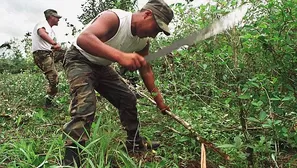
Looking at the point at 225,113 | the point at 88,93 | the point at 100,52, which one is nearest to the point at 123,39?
the point at 100,52

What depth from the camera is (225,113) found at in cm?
369

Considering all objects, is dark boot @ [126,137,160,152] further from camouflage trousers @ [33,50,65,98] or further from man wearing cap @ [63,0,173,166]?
camouflage trousers @ [33,50,65,98]

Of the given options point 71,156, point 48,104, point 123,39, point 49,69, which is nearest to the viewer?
point 71,156

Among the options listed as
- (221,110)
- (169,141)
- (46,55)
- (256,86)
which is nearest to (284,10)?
(256,86)

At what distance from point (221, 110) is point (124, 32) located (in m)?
1.38

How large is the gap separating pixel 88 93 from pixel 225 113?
1.41m

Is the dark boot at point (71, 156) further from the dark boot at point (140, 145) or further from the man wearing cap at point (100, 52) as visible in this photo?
the dark boot at point (140, 145)

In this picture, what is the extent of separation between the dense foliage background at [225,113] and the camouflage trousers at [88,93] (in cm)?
13

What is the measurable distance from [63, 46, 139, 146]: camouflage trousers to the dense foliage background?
0.44 ft

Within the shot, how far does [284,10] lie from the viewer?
8.42ft

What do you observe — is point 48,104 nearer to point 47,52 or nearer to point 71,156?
point 47,52

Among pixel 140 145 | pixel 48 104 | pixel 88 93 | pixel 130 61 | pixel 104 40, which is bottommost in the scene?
pixel 140 145

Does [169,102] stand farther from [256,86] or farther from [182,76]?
[256,86]

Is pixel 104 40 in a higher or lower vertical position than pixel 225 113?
higher
